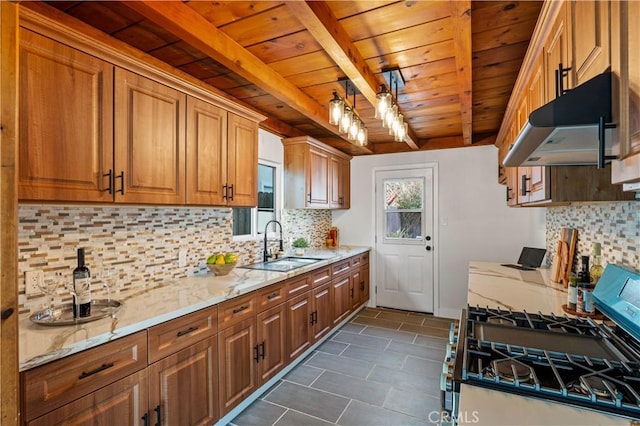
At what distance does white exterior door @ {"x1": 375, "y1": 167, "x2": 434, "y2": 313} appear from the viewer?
14.3ft

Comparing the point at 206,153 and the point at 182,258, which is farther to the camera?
the point at 182,258

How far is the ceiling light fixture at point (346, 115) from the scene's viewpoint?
2.25m

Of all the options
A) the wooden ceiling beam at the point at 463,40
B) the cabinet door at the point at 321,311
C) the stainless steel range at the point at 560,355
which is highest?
the wooden ceiling beam at the point at 463,40

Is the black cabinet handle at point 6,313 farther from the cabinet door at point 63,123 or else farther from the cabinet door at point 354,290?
the cabinet door at point 354,290

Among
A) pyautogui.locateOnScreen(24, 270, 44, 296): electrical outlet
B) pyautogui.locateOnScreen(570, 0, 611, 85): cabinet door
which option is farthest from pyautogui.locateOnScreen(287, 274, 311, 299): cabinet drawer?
pyautogui.locateOnScreen(570, 0, 611, 85): cabinet door

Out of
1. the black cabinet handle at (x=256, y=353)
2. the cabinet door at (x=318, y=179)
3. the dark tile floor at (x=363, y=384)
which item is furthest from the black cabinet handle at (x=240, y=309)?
the cabinet door at (x=318, y=179)

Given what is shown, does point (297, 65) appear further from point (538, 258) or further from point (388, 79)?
point (538, 258)

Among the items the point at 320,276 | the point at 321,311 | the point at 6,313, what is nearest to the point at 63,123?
the point at 6,313

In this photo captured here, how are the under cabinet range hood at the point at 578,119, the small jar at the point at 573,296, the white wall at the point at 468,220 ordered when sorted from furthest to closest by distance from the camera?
the white wall at the point at 468,220 → the small jar at the point at 573,296 → the under cabinet range hood at the point at 578,119

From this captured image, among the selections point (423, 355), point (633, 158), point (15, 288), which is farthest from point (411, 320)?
point (15, 288)

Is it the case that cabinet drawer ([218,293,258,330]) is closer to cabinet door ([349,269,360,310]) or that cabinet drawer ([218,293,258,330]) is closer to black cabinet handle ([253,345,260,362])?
black cabinet handle ([253,345,260,362])

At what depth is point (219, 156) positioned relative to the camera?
233 cm

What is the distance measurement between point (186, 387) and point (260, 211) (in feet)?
6.50

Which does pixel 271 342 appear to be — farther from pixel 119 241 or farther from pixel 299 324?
pixel 119 241
